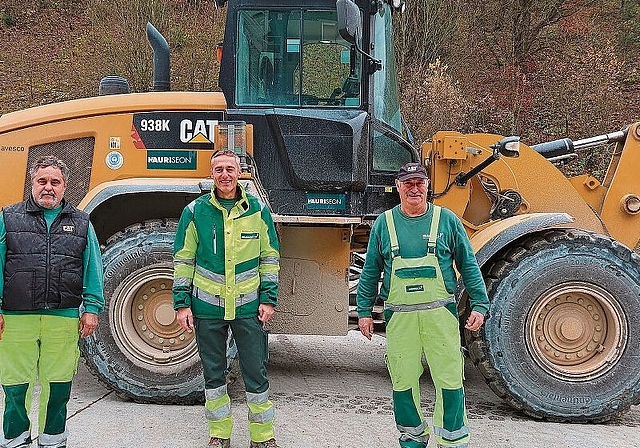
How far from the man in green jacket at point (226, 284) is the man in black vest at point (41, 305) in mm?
579

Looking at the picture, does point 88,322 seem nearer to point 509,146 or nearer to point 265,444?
point 265,444

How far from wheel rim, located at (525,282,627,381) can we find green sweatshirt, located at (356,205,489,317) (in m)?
1.15

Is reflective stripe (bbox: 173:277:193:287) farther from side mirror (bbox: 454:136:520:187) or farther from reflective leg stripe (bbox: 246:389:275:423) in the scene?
side mirror (bbox: 454:136:520:187)

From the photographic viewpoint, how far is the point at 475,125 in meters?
16.1

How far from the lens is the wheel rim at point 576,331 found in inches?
186

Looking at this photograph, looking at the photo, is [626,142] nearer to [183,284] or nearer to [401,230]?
[401,230]

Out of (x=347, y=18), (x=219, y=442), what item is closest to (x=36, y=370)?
(x=219, y=442)

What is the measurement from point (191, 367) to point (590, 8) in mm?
16848

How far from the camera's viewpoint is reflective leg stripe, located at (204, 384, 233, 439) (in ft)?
13.1

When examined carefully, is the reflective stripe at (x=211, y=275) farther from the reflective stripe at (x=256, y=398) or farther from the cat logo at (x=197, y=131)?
the cat logo at (x=197, y=131)

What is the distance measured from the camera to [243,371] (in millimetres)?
4012

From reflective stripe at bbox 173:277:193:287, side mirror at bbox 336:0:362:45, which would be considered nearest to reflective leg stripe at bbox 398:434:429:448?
reflective stripe at bbox 173:277:193:287

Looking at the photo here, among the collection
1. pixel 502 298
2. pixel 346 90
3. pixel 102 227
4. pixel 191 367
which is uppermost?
pixel 346 90

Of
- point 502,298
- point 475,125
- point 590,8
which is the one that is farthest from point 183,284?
point 590,8
